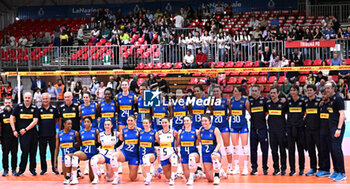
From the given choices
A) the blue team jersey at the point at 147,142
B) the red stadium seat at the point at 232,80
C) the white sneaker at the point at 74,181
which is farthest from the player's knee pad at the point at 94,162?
the red stadium seat at the point at 232,80

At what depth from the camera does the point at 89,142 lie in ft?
36.9

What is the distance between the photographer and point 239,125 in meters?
11.7

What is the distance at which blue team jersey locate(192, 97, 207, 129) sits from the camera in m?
12.2

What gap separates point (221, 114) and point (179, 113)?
116 centimetres

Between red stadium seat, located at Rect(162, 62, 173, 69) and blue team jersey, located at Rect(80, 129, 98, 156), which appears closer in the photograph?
blue team jersey, located at Rect(80, 129, 98, 156)

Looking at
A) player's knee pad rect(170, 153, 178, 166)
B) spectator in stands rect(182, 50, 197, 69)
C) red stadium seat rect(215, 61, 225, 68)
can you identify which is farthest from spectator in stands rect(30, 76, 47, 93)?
player's knee pad rect(170, 153, 178, 166)

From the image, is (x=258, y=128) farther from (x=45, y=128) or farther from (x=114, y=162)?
(x=45, y=128)

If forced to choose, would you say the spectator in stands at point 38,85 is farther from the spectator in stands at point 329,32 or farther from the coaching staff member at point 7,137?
the spectator in stands at point 329,32

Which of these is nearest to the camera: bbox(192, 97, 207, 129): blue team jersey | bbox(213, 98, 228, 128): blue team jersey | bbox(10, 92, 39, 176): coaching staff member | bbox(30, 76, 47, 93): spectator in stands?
bbox(213, 98, 228, 128): blue team jersey

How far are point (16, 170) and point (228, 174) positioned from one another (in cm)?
533

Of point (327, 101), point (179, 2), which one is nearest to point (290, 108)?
point (327, 101)

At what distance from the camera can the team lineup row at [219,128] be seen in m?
10.8

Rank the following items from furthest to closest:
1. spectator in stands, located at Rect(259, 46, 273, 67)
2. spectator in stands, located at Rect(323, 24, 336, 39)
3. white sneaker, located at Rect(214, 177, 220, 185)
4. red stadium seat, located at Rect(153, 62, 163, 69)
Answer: red stadium seat, located at Rect(153, 62, 163, 69) → spectator in stands, located at Rect(323, 24, 336, 39) → spectator in stands, located at Rect(259, 46, 273, 67) → white sneaker, located at Rect(214, 177, 220, 185)

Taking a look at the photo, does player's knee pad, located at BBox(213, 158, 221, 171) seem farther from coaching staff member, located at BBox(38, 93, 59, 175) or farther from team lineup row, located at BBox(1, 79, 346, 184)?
coaching staff member, located at BBox(38, 93, 59, 175)
